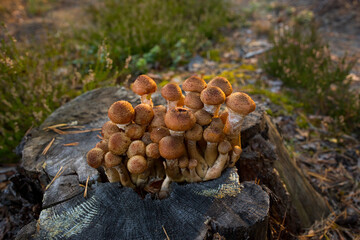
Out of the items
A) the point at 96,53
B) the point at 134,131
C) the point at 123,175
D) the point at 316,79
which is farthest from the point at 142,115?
the point at 96,53

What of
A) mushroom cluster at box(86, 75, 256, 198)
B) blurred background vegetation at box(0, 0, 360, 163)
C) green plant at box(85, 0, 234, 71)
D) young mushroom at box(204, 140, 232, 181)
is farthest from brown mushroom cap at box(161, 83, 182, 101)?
green plant at box(85, 0, 234, 71)

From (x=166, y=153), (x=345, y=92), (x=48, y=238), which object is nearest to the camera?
(x=48, y=238)

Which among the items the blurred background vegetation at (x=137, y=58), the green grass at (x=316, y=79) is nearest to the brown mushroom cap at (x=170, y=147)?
the blurred background vegetation at (x=137, y=58)

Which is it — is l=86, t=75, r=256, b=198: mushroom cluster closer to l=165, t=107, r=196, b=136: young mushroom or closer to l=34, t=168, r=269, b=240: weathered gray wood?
l=165, t=107, r=196, b=136: young mushroom

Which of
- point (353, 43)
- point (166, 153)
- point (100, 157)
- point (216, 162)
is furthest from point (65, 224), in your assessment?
point (353, 43)

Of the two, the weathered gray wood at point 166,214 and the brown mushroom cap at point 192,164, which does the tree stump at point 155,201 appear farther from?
the brown mushroom cap at point 192,164

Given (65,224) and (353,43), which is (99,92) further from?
(353,43)
